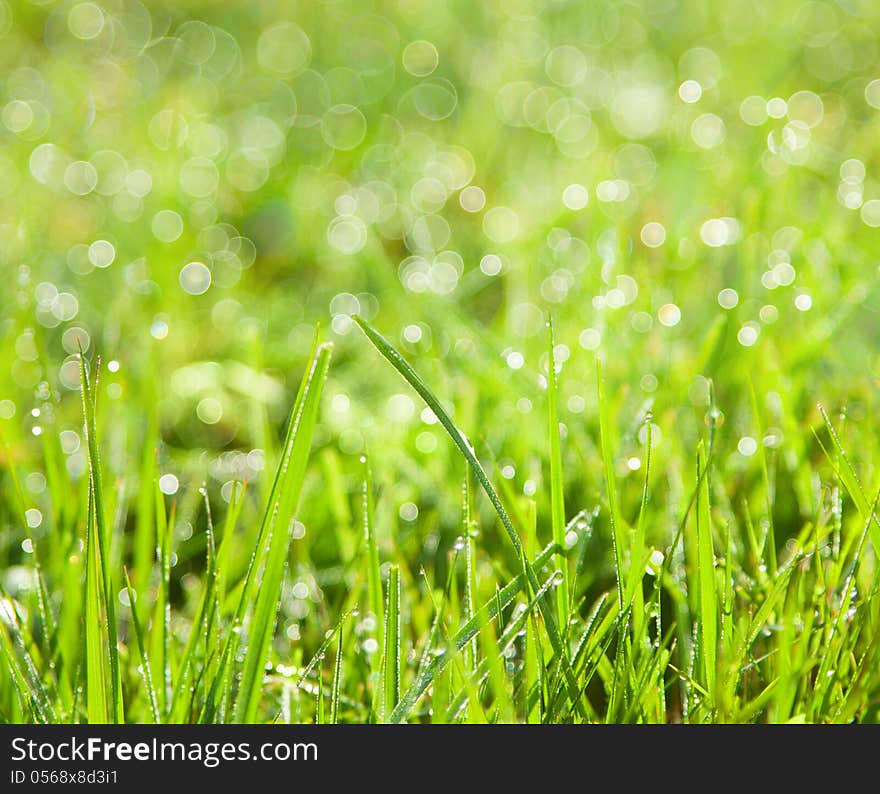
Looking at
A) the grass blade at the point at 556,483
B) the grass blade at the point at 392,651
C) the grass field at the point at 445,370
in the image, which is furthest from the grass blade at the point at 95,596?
the grass blade at the point at 556,483

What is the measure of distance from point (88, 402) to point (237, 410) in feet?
1.95

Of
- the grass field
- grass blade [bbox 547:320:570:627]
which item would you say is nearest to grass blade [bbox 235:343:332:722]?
the grass field

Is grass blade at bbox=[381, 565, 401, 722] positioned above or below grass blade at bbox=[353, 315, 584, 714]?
below

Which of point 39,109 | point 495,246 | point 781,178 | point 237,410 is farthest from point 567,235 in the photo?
point 39,109

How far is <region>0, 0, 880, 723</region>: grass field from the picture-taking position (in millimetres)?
606

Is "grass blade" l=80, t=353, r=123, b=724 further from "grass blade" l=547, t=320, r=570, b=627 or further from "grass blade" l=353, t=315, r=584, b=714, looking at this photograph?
"grass blade" l=547, t=320, r=570, b=627

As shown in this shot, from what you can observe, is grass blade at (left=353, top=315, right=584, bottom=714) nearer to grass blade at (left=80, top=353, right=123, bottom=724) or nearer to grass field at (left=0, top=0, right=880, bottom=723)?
grass field at (left=0, top=0, right=880, bottom=723)

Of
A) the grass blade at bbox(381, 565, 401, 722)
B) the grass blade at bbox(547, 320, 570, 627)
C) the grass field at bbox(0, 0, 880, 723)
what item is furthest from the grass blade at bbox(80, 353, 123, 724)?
the grass blade at bbox(547, 320, 570, 627)

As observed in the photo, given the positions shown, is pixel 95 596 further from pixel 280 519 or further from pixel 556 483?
pixel 556 483

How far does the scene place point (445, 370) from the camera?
1029 millimetres

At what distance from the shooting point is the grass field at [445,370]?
606 mm

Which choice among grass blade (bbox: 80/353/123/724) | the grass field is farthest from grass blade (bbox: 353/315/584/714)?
grass blade (bbox: 80/353/123/724)
